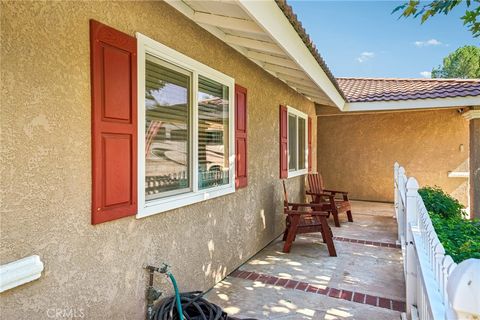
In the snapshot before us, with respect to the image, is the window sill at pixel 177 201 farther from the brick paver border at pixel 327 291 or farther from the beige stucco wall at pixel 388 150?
the beige stucco wall at pixel 388 150

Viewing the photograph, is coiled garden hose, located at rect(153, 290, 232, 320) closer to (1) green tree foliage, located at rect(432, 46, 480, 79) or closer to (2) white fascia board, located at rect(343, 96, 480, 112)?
(2) white fascia board, located at rect(343, 96, 480, 112)

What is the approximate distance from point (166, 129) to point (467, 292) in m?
2.54

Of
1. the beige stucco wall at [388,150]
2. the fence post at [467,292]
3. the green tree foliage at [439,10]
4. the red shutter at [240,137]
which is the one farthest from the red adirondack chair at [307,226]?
the beige stucco wall at [388,150]

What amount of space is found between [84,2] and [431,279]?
278 cm

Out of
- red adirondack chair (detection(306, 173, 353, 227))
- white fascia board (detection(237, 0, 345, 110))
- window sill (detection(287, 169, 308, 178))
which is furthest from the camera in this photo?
window sill (detection(287, 169, 308, 178))

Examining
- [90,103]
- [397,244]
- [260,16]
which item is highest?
[260,16]

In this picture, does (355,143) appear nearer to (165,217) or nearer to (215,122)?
(215,122)

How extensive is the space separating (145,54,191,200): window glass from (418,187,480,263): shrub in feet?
8.89

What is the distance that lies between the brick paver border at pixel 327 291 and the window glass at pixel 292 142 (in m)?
3.32

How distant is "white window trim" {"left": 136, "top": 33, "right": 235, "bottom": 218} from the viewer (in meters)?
2.49

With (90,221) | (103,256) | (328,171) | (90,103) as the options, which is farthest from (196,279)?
(328,171)

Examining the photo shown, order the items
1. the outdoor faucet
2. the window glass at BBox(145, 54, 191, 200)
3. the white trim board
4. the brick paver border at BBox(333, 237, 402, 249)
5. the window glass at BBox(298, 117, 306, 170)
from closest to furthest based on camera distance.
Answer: the white trim board, the outdoor faucet, the window glass at BBox(145, 54, 191, 200), the brick paver border at BBox(333, 237, 402, 249), the window glass at BBox(298, 117, 306, 170)

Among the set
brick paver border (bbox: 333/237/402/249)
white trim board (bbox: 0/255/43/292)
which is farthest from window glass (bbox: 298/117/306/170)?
white trim board (bbox: 0/255/43/292)

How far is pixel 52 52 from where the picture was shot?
1.82 meters
